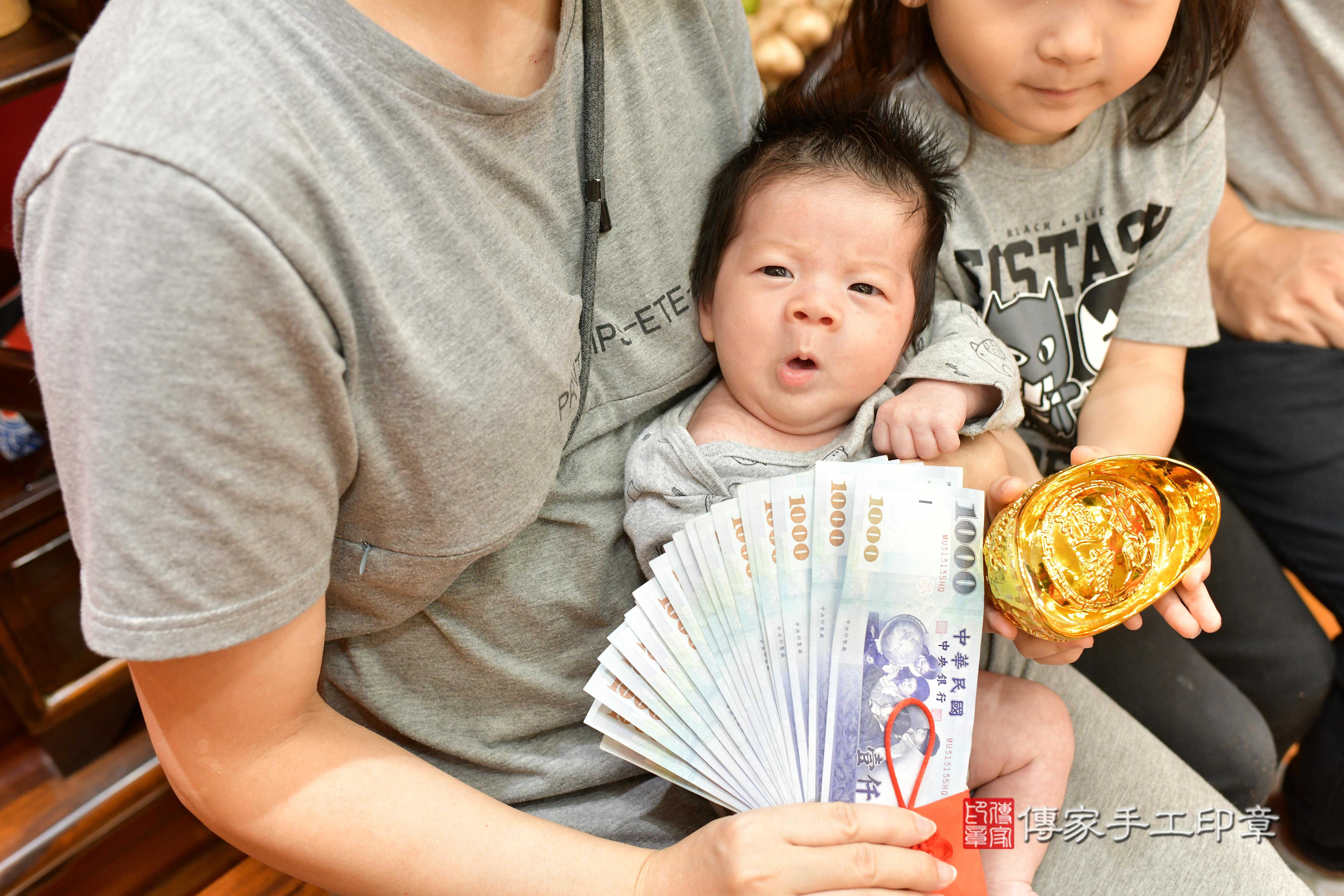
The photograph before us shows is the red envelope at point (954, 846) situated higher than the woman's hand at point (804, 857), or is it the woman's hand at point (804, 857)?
the woman's hand at point (804, 857)

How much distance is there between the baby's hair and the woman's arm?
0.60m

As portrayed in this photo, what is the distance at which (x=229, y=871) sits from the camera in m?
1.22

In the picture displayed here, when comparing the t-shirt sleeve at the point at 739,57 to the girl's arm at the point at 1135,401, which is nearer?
the t-shirt sleeve at the point at 739,57

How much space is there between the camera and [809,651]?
892mm

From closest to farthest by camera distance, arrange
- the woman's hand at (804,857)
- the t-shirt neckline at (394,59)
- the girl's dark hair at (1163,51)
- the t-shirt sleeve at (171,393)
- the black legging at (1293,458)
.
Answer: the t-shirt sleeve at (171,393), the t-shirt neckline at (394,59), the woman's hand at (804,857), the girl's dark hair at (1163,51), the black legging at (1293,458)

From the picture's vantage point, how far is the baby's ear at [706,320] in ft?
3.65

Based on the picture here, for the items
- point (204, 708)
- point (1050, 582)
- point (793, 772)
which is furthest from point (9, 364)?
point (1050, 582)

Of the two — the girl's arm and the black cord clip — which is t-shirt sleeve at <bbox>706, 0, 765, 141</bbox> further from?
the girl's arm

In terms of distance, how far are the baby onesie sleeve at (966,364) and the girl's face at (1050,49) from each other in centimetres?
26

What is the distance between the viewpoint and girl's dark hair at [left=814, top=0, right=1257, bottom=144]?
1.21 m

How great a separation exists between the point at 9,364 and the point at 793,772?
4.22 feet

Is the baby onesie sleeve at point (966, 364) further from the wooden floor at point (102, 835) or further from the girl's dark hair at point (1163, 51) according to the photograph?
the wooden floor at point (102, 835)

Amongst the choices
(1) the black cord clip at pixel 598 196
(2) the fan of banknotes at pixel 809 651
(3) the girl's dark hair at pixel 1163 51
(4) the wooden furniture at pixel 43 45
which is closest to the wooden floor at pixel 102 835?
(2) the fan of banknotes at pixel 809 651

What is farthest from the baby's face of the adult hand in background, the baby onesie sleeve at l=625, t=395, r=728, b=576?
the adult hand in background
